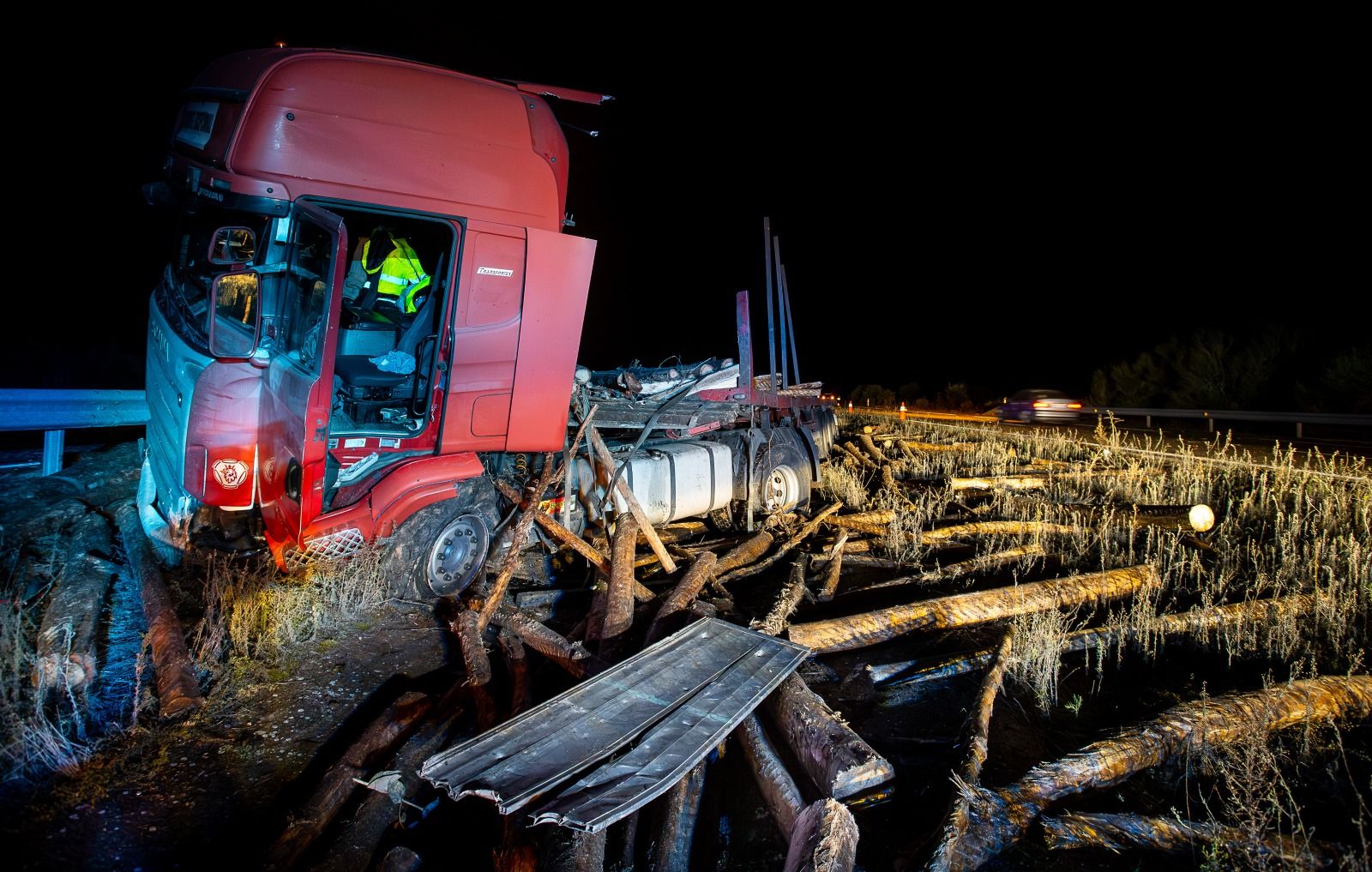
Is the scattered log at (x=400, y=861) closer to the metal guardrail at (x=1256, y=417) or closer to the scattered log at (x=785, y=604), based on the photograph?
the scattered log at (x=785, y=604)

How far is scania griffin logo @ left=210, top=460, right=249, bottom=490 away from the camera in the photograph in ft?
12.4

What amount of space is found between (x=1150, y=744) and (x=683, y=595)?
243 centimetres

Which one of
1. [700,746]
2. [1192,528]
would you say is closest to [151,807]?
[700,746]

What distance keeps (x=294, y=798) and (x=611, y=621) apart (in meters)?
1.70

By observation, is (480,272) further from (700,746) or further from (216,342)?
(700,746)

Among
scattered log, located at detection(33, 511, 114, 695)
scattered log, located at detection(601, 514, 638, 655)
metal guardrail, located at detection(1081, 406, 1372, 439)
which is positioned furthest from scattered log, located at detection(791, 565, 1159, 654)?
metal guardrail, located at detection(1081, 406, 1372, 439)

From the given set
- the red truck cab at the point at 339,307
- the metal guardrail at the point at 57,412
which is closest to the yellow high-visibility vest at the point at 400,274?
the red truck cab at the point at 339,307

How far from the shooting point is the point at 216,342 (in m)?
3.84

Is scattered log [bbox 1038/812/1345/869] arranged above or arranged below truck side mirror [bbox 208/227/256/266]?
below

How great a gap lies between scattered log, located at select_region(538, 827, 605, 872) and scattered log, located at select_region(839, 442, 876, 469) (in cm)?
807

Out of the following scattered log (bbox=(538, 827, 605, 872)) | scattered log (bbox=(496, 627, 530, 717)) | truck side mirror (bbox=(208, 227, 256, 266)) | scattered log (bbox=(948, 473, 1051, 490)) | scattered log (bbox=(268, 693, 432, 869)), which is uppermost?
truck side mirror (bbox=(208, 227, 256, 266))

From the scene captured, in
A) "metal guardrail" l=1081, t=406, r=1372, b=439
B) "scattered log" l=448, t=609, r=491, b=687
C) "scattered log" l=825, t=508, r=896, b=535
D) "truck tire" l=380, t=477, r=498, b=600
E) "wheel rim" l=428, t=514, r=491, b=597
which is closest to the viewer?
"scattered log" l=448, t=609, r=491, b=687

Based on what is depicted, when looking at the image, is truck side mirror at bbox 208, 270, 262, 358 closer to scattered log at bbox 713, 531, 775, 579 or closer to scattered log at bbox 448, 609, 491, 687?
scattered log at bbox 448, 609, 491, 687

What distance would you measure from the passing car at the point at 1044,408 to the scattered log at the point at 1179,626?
13.4 meters
